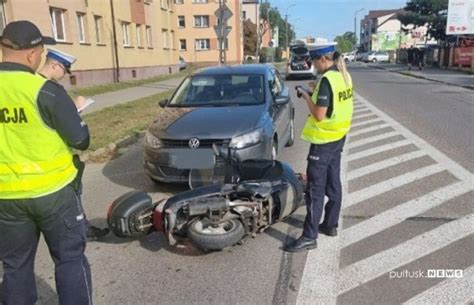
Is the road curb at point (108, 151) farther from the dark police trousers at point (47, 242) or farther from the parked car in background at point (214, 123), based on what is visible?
the dark police trousers at point (47, 242)

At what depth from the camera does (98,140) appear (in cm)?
823

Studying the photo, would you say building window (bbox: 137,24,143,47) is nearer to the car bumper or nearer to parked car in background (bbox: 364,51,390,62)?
the car bumper

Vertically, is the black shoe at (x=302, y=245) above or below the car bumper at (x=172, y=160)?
below

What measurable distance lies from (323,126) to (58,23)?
1865cm

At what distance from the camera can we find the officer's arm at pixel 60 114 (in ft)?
7.03

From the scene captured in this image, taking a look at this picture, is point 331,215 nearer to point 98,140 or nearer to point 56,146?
point 56,146

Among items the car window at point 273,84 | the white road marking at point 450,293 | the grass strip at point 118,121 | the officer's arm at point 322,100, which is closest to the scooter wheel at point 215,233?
the officer's arm at point 322,100

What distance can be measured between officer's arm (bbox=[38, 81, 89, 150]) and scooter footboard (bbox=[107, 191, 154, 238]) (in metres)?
1.55

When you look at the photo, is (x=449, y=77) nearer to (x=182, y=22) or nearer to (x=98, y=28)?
(x=98, y=28)

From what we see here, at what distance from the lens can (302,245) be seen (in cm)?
373

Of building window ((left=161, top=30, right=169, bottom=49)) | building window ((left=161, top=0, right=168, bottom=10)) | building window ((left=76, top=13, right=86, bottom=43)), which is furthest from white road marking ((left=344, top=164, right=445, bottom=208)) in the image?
building window ((left=161, top=0, right=168, bottom=10))

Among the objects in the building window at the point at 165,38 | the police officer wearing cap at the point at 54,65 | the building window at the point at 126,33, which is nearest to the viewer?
the police officer wearing cap at the point at 54,65

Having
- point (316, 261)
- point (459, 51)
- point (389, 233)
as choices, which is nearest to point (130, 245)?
point (316, 261)

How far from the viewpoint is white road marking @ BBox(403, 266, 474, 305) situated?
296 centimetres
